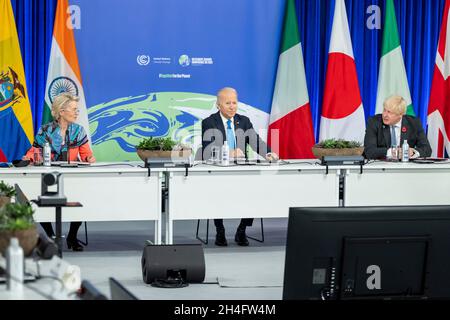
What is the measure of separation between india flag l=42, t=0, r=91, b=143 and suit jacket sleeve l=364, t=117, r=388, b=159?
309 cm

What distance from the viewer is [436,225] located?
8.16ft

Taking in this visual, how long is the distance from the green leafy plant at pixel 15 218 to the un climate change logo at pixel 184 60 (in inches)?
227

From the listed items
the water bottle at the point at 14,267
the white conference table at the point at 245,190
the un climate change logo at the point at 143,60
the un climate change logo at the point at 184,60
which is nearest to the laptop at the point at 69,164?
the white conference table at the point at 245,190

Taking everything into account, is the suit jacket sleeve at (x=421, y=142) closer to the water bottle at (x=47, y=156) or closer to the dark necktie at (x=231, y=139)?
the dark necktie at (x=231, y=139)

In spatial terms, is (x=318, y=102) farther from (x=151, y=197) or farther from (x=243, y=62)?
(x=151, y=197)

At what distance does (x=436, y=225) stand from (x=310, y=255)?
408mm

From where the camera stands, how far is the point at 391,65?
29.4 feet

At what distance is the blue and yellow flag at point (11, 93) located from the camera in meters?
8.09

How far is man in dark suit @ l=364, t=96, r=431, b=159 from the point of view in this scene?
291 inches

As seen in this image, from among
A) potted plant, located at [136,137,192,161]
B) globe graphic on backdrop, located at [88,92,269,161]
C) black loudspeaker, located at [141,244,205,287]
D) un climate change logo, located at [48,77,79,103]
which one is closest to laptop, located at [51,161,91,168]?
potted plant, located at [136,137,192,161]

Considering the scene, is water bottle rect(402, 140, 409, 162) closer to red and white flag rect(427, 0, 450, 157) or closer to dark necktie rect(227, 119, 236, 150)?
dark necktie rect(227, 119, 236, 150)

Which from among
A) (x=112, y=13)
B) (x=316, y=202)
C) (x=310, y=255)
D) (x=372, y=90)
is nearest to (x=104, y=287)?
(x=316, y=202)

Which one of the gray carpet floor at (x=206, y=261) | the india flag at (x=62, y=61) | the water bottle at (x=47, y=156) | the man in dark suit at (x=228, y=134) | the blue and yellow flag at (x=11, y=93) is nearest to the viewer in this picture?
the gray carpet floor at (x=206, y=261)

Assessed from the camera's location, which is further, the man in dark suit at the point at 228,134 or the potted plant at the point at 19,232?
the man in dark suit at the point at 228,134
